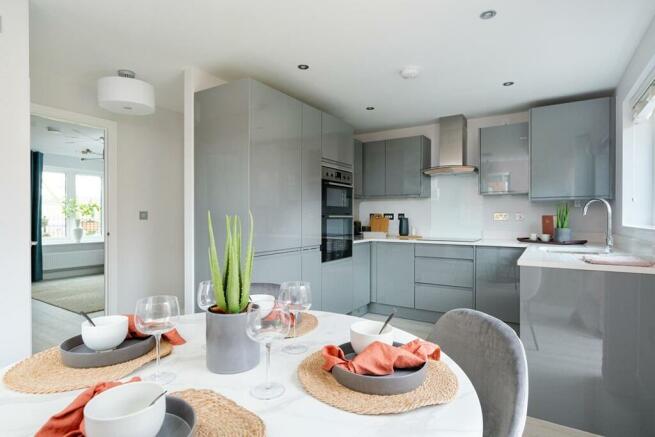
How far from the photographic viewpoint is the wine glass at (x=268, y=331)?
2.59ft

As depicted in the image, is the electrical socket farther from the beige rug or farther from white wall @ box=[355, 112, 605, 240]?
the beige rug

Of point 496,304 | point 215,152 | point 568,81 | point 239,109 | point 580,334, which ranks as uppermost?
point 568,81

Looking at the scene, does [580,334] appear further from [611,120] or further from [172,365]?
[611,120]

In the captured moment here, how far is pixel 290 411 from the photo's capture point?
712mm

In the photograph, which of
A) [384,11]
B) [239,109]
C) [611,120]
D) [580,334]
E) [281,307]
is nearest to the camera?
[281,307]

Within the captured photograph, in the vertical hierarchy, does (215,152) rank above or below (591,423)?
above

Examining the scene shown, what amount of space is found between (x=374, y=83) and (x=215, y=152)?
4.88 feet

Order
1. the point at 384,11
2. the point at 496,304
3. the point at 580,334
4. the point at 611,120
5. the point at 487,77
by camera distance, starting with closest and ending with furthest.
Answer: the point at 580,334 < the point at 384,11 < the point at 487,77 < the point at 611,120 < the point at 496,304

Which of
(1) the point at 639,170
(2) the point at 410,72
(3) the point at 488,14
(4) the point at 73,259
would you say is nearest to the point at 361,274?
(2) the point at 410,72

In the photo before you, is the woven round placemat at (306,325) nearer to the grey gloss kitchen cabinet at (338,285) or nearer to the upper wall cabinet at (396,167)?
the grey gloss kitchen cabinet at (338,285)

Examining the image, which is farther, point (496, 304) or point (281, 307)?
point (496, 304)

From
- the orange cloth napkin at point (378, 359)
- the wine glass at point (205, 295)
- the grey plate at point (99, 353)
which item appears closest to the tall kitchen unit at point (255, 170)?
the wine glass at point (205, 295)

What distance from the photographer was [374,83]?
3035 mm


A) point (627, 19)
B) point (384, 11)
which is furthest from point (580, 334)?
point (384, 11)
